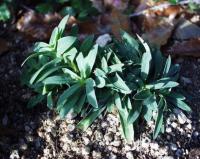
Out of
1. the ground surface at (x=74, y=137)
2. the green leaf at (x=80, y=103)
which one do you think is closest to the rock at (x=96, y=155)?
the ground surface at (x=74, y=137)

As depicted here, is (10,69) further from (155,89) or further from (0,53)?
(155,89)

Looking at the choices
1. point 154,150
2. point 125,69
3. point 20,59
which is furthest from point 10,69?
point 154,150

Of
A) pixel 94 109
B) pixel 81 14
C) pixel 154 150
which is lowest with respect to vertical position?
pixel 154 150

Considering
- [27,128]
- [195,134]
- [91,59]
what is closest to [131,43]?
[91,59]

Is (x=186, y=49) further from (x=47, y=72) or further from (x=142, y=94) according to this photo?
(x=47, y=72)

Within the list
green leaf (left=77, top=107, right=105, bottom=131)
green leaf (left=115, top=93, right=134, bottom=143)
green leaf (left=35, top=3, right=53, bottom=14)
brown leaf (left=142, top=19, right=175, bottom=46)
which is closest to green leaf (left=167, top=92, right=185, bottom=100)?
green leaf (left=115, top=93, right=134, bottom=143)

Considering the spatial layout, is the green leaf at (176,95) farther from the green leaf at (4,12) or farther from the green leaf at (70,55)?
the green leaf at (4,12)

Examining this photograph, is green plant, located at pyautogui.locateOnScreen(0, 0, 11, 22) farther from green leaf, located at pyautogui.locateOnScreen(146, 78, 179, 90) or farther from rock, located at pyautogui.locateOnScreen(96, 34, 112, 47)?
green leaf, located at pyautogui.locateOnScreen(146, 78, 179, 90)
